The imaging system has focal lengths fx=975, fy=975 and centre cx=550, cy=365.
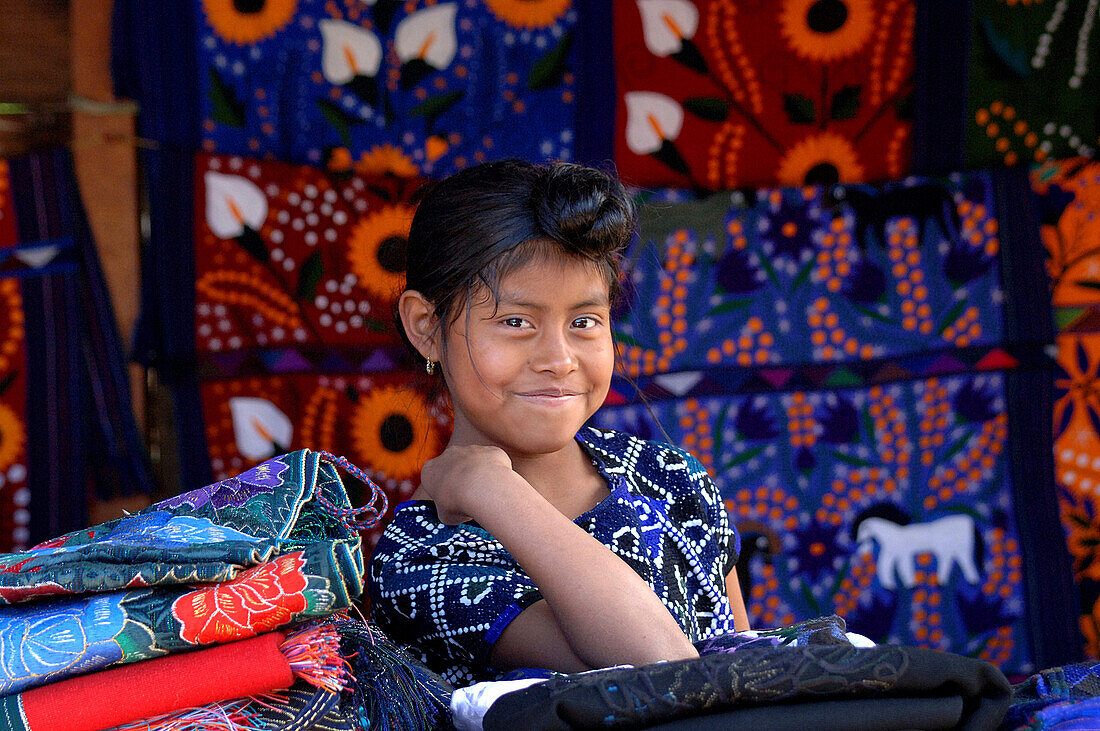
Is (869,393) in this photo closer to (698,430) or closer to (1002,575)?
(698,430)

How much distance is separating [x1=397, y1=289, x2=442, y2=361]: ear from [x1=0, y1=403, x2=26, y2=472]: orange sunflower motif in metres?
1.10

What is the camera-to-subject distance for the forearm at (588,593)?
1.04 m

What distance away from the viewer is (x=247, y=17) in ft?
7.24

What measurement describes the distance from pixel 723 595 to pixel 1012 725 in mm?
558

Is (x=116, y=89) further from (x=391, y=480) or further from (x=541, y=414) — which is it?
(x=541, y=414)

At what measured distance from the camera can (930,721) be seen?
31.3 inches

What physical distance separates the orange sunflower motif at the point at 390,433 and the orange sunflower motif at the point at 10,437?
704mm

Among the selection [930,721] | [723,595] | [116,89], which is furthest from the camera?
[116,89]

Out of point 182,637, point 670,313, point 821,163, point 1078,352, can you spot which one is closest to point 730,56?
point 821,163

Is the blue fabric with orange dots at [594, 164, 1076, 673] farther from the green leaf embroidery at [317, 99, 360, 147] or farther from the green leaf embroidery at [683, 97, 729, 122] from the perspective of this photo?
the green leaf embroidery at [317, 99, 360, 147]

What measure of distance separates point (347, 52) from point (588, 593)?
5.36 feet

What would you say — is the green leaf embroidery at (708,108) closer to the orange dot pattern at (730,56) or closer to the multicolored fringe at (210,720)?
the orange dot pattern at (730,56)

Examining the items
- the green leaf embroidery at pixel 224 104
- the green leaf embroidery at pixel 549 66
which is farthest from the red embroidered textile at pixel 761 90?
the green leaf embroidery at pixel 224 104

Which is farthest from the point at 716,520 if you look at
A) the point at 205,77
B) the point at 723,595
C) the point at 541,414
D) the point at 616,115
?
the point at 205,77
